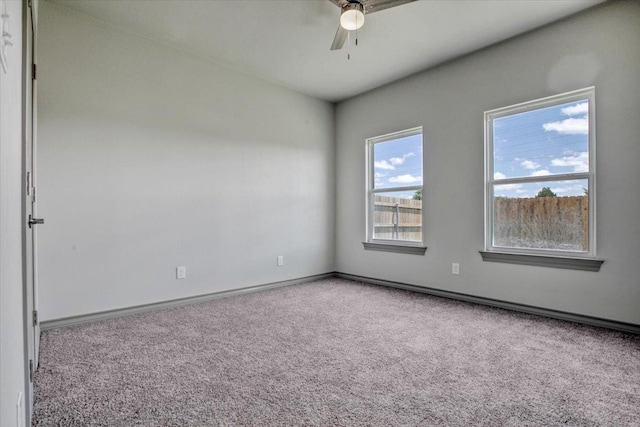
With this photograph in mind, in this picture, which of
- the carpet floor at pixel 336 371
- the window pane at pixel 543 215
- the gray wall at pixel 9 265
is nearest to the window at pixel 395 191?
the window pane at pixel 543 215

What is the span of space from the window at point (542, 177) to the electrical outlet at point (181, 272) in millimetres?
3069

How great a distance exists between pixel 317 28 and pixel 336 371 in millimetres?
2773

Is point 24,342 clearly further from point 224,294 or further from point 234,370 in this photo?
point 224,294

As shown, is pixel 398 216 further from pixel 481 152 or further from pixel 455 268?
pixel 481 152

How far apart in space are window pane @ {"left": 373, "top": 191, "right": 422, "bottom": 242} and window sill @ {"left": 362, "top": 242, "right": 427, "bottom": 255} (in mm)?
118

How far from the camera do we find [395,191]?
14.1ft

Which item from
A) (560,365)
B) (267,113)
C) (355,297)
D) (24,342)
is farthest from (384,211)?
(24,342)

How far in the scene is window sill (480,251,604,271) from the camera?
2.75 metres

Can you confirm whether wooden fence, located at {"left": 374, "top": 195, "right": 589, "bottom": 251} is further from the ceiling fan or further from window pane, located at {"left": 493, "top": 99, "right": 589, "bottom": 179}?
the ceiling fan

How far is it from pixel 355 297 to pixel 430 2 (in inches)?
112

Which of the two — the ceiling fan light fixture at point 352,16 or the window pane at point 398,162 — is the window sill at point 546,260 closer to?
the window pane at point 398,162

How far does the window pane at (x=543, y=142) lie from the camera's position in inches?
113

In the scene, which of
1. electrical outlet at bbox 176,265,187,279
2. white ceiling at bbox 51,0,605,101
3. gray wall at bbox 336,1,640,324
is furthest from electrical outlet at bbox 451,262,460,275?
electrical outlet at bbox 176,265,187,279

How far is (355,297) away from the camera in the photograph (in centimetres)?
372
